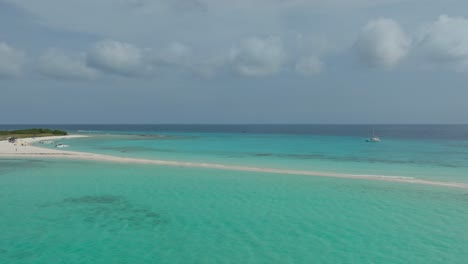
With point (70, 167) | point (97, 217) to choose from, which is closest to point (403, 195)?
point (97, 217)

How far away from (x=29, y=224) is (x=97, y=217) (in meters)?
2.36

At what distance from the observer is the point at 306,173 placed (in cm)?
2647

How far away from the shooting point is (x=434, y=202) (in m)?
16.8

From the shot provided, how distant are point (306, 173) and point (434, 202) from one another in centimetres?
1054

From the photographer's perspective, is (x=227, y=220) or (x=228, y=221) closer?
Answer: (x=228, y=221)

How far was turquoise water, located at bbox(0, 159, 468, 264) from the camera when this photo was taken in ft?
33.8

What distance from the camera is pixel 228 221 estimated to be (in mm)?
13508

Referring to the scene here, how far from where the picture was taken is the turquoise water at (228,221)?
1031cm

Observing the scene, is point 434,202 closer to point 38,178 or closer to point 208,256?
point 208,256

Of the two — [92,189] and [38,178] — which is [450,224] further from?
[38,178]

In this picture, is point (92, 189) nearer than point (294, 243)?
No

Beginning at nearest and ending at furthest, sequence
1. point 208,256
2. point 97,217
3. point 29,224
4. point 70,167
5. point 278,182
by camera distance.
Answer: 1. point 208,256
2. point 29,224
3. point 97,217
4. point 278,182
5. point 70,167

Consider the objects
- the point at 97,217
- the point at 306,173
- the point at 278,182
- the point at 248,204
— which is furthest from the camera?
the point at 306,173

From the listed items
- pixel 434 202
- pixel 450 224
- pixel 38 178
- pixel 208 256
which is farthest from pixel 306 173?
pixel 38 178
